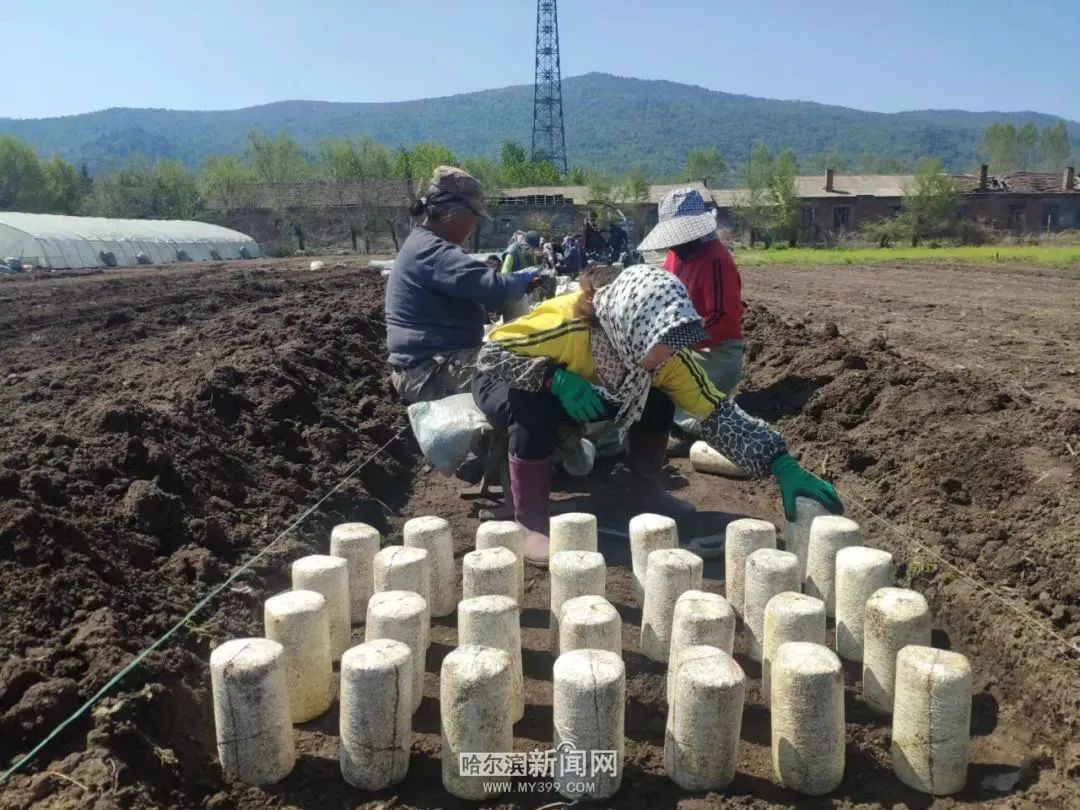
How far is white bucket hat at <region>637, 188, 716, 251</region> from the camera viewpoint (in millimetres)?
5859

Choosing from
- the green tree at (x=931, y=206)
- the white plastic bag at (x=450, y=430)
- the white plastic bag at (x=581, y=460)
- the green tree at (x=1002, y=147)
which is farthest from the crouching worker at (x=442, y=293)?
the green tree at (x=1002, y=147)

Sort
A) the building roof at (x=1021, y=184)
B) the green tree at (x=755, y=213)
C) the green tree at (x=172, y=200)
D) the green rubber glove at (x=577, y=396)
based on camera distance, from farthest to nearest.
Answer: the green tree at (x=172, y=200) < the building roof at (x=1021, y=184) < the green tree at (x=755, y=213) < the green rubber glove at (x=577, y=396)

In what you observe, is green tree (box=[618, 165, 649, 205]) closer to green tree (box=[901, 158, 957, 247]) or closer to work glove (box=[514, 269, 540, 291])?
green tree (box=[901, 158, 957, 247])

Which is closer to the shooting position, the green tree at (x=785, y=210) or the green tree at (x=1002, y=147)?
the green tree at (x=785, y=210)

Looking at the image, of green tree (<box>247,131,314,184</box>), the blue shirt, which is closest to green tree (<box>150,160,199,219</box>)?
green tree (<box>247,131,314,184</box>)

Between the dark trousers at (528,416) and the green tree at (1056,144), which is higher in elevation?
the green tree at (1056,144)

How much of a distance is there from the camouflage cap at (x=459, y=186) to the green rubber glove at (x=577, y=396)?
1440 mm

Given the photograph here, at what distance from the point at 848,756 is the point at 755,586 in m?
0.74

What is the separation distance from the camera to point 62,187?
69312mm

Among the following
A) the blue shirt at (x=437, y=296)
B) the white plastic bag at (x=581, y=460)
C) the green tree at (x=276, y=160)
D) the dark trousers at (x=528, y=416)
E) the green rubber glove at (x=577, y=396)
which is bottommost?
the white plastic bag at (x=581, y=460)

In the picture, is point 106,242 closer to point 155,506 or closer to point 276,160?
point 155,506

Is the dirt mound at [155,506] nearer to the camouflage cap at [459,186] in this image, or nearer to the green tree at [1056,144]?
the camouflage cap at [459,186]

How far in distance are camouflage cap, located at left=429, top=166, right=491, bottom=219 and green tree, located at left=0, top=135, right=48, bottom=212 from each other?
229ft

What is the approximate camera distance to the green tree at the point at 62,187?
218 ft
